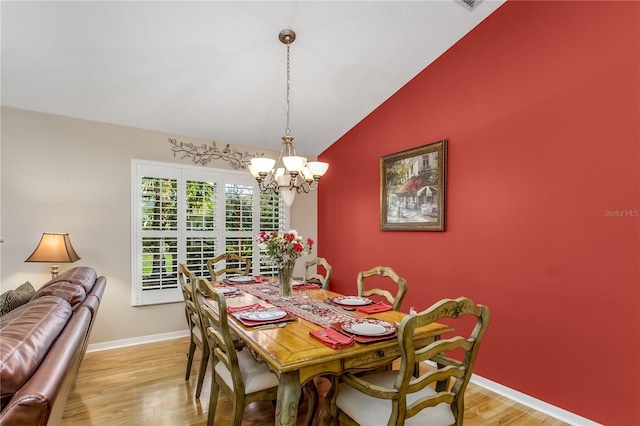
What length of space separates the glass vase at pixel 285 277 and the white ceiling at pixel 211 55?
1.94 metres

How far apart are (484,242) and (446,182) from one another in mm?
664

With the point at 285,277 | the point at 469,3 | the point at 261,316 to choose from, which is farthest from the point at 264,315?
the point at 469,3

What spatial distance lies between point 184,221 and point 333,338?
296 cm

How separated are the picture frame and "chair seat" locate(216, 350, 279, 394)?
2.09 m

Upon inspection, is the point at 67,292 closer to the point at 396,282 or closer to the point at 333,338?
the point at 333,338

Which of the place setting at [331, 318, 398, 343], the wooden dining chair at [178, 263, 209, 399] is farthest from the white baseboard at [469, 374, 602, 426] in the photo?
the wooden dining chair at [178, 263, 209, 399]

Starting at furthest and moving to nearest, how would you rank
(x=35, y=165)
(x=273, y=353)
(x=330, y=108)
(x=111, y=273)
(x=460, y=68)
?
(x=330, y=108)
(x=111, y=273)
(x=35, y=165)
(x=460, y=68)
(x=273, y=353)

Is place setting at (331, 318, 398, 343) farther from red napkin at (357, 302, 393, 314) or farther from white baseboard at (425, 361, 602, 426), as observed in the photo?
white baseboard at (425, 361, 602, 426)

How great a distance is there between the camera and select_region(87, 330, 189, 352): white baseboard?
3457 millimetres

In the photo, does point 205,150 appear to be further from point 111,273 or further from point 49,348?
point 49,348

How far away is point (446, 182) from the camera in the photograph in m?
3.10

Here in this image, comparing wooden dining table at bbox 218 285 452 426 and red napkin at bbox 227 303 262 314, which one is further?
red napkin at bbox 227 303 262 314

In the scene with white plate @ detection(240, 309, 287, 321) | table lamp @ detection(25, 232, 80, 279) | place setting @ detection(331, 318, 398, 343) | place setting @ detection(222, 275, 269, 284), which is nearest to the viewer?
place setting @ detection(331, 318, 398, 343)

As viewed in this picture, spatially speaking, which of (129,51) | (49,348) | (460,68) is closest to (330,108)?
(460,68)
